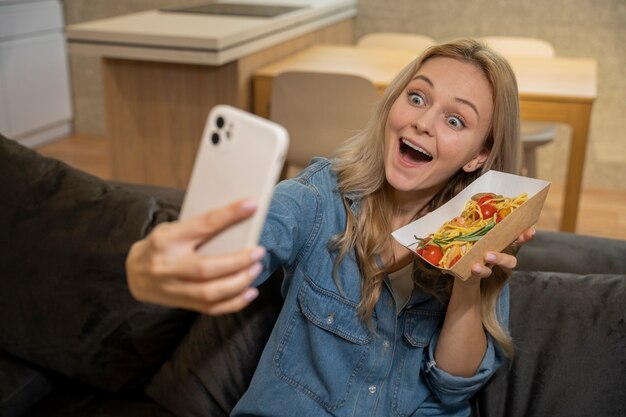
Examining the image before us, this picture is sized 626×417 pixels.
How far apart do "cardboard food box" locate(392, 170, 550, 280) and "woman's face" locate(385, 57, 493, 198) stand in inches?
2.3

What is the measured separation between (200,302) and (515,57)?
2.99m

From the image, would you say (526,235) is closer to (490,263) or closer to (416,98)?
(490,263)

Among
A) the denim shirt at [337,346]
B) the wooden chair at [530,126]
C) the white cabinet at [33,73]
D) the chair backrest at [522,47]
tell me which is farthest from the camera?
the white cabinet at [33,73]

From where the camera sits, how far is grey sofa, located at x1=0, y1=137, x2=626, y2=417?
→ 1.42m

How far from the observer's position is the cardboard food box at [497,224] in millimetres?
1040

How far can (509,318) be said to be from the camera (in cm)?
140

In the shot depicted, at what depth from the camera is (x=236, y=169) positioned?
0.77 m

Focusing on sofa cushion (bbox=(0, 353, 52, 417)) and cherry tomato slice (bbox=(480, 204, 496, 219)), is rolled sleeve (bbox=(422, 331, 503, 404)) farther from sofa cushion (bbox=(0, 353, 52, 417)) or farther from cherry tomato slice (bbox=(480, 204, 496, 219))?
sofa cushion (bbox=(0, 353, 52, 417))

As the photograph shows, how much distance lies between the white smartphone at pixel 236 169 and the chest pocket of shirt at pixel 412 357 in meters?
0.61

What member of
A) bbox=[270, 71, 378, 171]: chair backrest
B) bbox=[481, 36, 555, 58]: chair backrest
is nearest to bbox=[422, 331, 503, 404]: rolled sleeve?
bbox=[270, 71, 378, 171]: chair backrest

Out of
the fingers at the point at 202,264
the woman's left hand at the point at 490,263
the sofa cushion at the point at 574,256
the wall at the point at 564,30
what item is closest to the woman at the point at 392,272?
the woman's left hand at the point at 490,263

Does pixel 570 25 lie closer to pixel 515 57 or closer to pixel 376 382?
pixel 515 57

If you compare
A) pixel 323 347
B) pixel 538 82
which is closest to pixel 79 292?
pixel 323 347

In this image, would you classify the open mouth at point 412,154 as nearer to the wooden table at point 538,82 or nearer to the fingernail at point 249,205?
the fingernail at point 249,205
